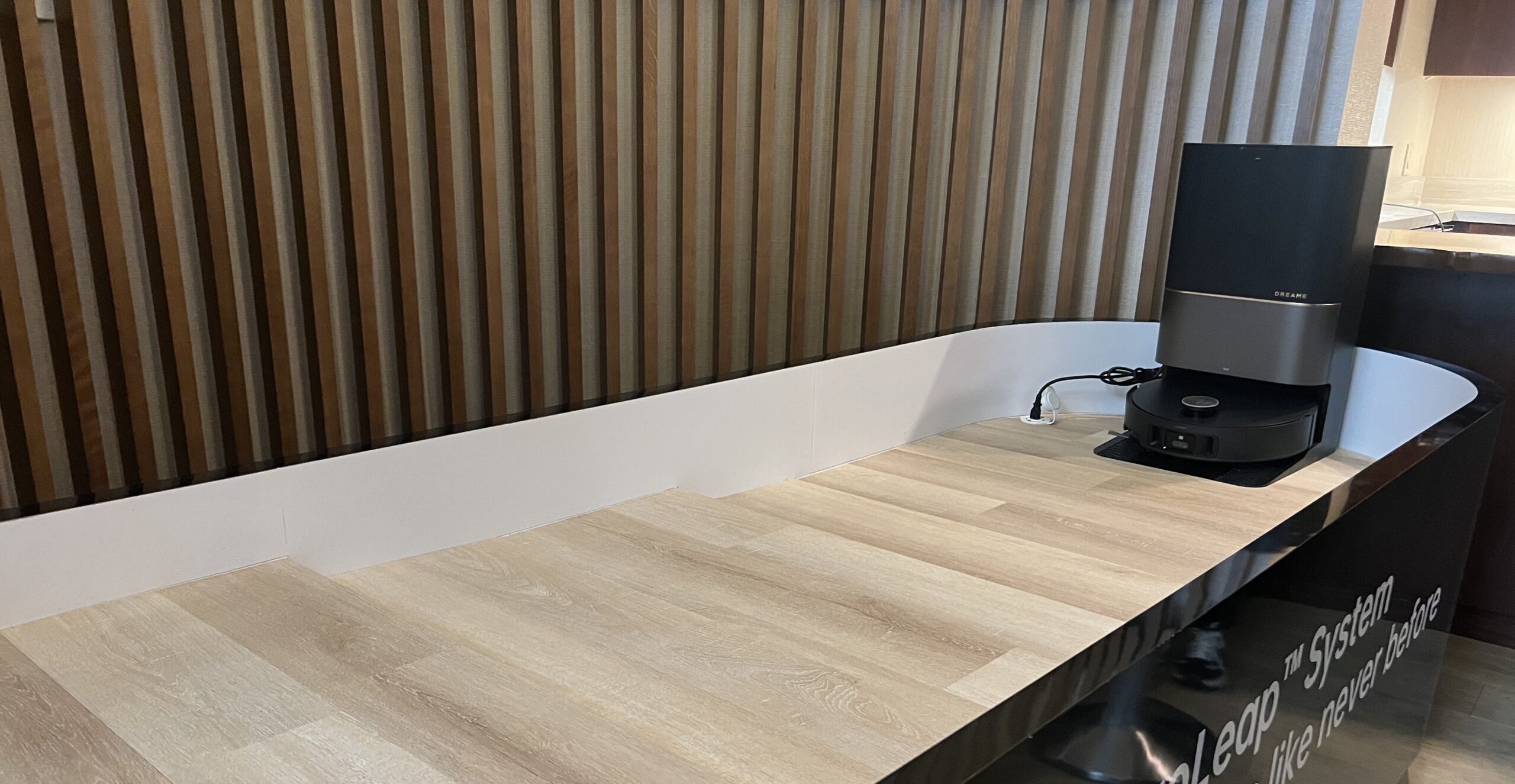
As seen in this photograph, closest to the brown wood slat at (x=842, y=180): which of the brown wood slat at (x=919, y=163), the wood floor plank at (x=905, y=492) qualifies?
the brown wood slat at (x=919, y=163)

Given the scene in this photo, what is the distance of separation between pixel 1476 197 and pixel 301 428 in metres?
5.33

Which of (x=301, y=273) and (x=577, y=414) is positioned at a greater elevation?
(x=301, y=273)

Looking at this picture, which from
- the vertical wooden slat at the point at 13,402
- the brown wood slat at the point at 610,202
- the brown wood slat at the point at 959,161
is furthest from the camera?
the brown wood slat at the point at 959,161

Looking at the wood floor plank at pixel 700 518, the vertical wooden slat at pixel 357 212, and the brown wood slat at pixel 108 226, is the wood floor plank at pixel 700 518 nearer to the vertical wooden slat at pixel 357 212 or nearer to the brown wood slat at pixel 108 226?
the vertical wooden slat at pixel 357 212

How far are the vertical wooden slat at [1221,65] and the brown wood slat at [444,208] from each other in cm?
152

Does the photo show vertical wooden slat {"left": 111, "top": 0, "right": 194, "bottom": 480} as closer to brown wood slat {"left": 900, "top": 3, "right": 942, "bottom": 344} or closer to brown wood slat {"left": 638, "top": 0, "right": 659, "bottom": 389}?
brown wood slat {"left": 638, "top": 0, "right": 659, "bottom": 389}

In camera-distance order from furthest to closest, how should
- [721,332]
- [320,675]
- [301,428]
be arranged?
[721,332] < [301,428] < [320,675]

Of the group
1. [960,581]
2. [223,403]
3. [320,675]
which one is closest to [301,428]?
[223,403]

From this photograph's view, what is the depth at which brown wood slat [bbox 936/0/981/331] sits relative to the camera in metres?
1.96

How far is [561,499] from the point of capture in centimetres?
140

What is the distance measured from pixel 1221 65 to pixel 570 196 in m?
1.42

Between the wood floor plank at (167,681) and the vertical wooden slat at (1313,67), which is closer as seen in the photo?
the wood floor plank at (167,681)

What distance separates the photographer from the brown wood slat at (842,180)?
5.81ft

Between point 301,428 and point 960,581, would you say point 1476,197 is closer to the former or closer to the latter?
point 960,581
